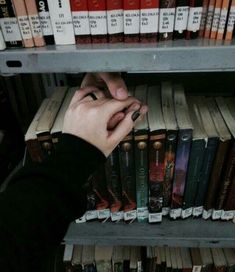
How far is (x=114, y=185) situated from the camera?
0.80m

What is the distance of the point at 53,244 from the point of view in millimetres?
552

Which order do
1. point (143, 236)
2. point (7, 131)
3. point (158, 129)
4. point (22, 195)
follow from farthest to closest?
1. point (7, 131)
2. point (143, 236)
3. point (158, 129)
4. point (22, 195)

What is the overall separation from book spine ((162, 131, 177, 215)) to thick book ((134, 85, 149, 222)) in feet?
0.16

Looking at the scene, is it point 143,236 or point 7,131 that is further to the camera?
point 7,131

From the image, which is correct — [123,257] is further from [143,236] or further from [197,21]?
[197,21]

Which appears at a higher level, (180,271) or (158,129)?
(158,129)

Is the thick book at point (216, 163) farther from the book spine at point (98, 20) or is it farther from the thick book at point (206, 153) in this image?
the book spine at point (98, 20)

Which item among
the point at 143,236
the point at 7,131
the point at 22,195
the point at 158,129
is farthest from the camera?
the point at 7,131

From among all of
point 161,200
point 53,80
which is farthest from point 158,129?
point 53,80

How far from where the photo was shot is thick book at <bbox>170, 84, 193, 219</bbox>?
27.6 inches

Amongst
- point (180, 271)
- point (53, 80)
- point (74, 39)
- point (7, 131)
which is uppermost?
point (74, 39)

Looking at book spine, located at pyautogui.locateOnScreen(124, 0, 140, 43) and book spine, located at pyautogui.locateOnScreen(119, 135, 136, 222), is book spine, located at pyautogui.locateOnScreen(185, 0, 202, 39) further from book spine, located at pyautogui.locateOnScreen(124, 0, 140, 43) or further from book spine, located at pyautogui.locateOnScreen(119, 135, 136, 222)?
book spine, located at pyautogui.locateOnScreen(119, 135, 136, 222)

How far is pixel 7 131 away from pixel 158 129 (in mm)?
523

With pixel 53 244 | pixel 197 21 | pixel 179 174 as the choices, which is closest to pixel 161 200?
pixel 179 174
